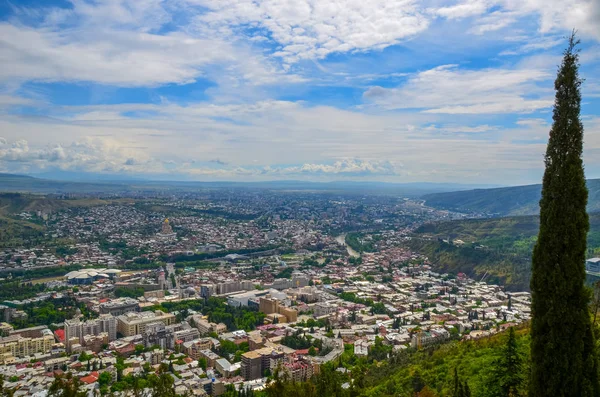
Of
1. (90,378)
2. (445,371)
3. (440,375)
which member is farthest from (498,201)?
(90,378)

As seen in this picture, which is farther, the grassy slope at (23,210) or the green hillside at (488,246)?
the grassy slope at (23,210)

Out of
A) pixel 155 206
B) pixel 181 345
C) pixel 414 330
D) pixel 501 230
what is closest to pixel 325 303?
pixel 414 330

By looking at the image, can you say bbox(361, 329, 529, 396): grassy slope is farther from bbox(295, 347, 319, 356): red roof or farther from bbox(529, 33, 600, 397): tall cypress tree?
bbox(295, 347, 319, 356): red roof

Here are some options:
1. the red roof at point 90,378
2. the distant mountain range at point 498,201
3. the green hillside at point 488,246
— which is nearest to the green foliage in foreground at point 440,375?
the red roof at point 90,378

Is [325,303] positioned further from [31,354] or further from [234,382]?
[31,354]

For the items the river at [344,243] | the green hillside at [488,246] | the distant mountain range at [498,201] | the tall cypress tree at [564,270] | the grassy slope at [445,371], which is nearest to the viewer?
the tall cypress tree at [564,270]

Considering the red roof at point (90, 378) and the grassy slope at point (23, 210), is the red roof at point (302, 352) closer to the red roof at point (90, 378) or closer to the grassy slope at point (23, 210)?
the red roof at point (90, 378)
